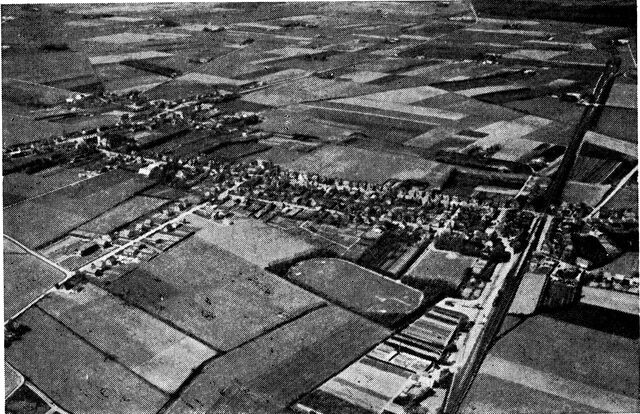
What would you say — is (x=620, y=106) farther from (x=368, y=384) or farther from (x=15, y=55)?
(x=15, y=55)

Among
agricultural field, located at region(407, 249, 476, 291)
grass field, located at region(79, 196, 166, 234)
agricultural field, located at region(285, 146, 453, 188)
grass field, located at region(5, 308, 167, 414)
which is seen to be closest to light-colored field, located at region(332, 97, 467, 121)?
agricultural field, located at region(285, 146, 453, 188)

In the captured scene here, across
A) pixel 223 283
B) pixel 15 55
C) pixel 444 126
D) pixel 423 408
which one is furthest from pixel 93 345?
pixel 15 55

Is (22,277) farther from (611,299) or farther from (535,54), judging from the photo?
(535,54)

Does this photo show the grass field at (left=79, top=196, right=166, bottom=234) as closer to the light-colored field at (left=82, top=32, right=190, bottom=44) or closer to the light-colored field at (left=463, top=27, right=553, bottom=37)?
the light-colored field at (left=82, top=32, right=190, bottom=44)

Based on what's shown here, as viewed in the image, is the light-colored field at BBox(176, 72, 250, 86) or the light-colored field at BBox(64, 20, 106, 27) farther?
the light-colored field at BBox(176, 72, 250, 86)

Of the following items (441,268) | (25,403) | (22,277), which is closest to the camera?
(25,403)

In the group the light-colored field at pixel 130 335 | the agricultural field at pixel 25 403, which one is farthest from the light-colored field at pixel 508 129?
the agricultural field at pixel 25 403

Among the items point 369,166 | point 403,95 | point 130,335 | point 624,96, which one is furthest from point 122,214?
point 624,96
